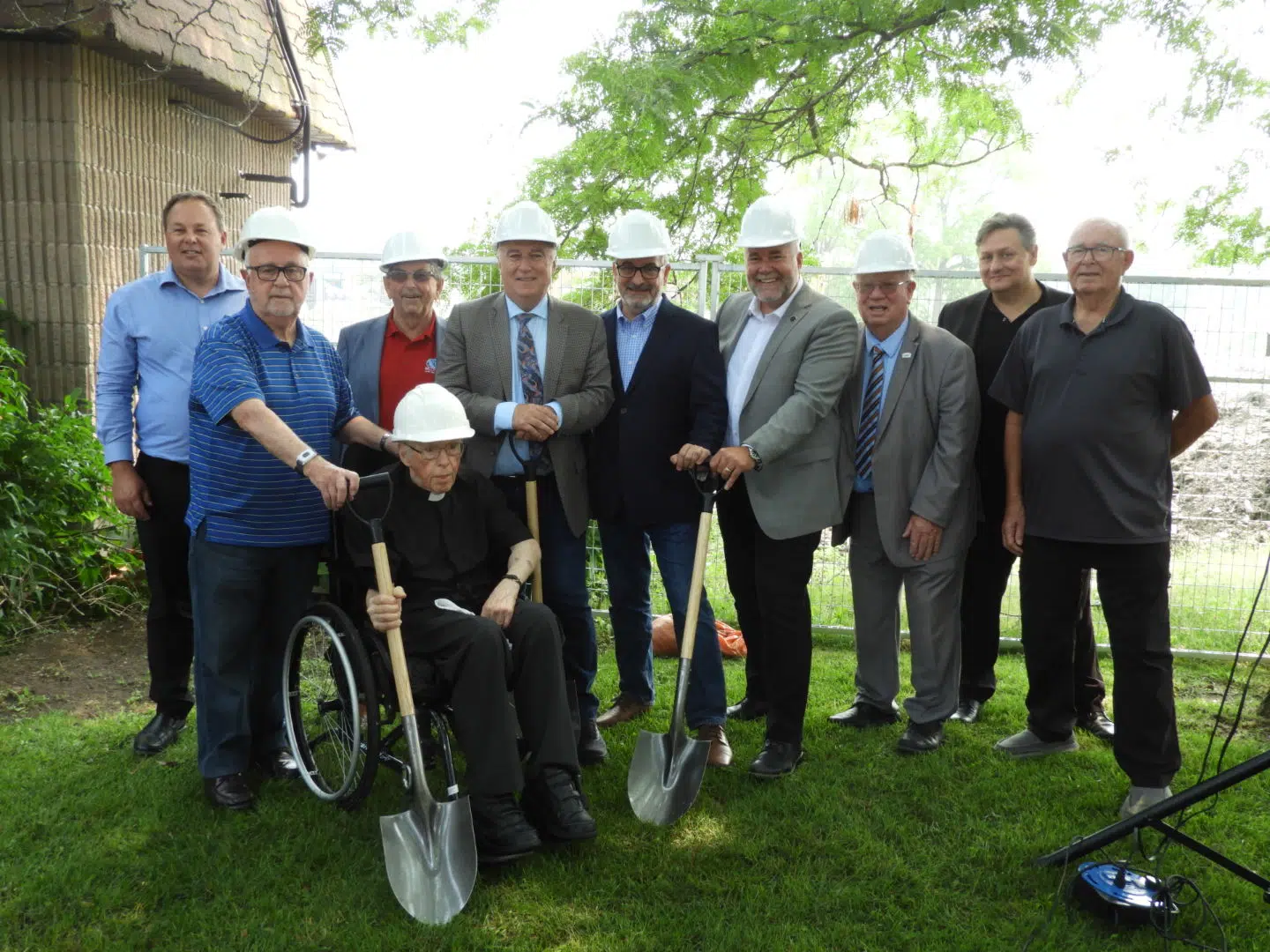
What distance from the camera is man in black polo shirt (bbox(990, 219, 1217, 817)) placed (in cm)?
330

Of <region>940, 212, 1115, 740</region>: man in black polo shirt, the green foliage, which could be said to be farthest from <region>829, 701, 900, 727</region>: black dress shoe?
the green foliage

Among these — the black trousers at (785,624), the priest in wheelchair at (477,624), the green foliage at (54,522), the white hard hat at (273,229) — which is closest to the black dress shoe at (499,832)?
the priest in wheelchair at (477,624)

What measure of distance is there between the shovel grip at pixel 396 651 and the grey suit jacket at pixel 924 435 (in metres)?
1.67

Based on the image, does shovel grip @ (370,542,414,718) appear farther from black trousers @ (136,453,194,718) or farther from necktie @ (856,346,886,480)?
necktie @ (856,346,886,480)

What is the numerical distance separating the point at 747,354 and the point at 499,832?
179cm

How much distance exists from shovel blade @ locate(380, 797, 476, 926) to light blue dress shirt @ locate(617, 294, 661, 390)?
1592mm

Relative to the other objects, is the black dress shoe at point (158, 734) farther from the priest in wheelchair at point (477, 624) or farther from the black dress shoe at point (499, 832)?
the black dress shoe at point (499, 832)

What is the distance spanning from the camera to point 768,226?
357 centimetres

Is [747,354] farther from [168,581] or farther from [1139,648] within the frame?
[168,581]

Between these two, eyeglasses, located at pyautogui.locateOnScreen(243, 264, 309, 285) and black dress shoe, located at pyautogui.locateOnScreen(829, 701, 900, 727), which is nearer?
eyeglasses, located at pyautogui.locateOnScreen(243, 264, 309, 285)

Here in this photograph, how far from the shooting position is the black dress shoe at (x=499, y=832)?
9.54 ft

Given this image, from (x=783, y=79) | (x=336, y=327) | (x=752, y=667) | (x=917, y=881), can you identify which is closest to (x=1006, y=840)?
(x=917, y=881)

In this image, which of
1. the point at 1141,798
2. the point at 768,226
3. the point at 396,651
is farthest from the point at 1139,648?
the point at 396,651

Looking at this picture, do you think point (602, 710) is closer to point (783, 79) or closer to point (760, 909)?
point (760, 909)
